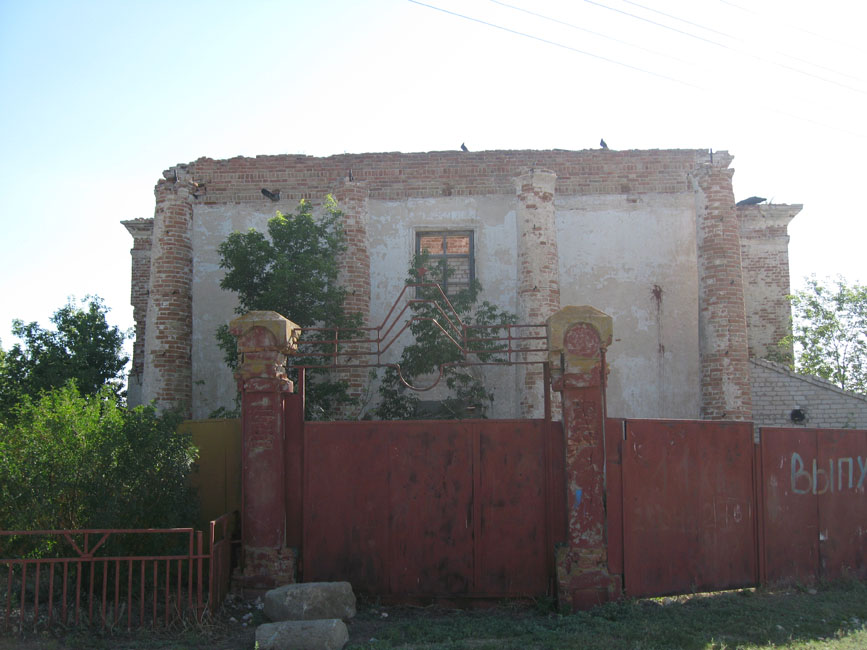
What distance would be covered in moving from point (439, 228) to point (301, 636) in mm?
8476

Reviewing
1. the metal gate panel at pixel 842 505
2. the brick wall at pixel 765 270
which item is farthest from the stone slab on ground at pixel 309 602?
the brick wall at pixel 765 270

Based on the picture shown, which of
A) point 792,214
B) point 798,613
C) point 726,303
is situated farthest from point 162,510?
point 792,214

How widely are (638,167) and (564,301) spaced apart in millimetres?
2778

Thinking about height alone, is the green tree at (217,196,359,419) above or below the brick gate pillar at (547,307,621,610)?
above

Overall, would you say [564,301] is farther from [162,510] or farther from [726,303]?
[162,510]

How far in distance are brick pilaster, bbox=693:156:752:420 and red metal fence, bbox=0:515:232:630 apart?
821 cm

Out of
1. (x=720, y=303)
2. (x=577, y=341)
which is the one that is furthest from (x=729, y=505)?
(x=720, y=303)

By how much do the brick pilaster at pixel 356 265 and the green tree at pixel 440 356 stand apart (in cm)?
48

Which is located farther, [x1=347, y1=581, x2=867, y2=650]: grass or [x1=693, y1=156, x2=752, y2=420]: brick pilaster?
[x1=693, y1=156, x2=752, y2=420]: brick pilaster

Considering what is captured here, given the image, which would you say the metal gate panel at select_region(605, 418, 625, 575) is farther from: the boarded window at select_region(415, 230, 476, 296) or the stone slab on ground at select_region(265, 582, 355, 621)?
the boarded window at select_region(415, 230, 476, 296)

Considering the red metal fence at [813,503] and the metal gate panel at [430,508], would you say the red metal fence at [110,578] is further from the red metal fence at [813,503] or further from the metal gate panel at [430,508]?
the red metal fence at [813,503]

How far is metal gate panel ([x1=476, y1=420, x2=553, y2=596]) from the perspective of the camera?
7.30 metres

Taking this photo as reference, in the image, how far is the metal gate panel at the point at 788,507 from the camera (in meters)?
7.70

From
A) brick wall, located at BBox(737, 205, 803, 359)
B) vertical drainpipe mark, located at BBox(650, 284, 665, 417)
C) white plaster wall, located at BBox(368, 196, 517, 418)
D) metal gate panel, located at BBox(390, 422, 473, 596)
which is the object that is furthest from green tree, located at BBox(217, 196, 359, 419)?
brick wall, located at BBox(737, 205, 803, 359)
